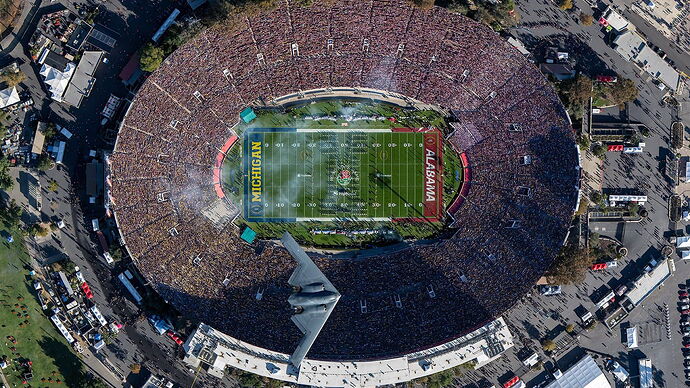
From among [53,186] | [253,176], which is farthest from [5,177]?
[253,176]

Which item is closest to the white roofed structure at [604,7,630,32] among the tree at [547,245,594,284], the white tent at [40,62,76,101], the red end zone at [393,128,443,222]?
the red end zone at [393,128,443,222]

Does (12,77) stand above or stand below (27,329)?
above

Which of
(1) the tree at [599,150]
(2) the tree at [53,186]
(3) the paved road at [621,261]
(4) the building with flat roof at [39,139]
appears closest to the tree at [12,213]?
(2) the tree at [53,186]

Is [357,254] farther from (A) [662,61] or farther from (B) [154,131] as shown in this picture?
(A) [662,61]

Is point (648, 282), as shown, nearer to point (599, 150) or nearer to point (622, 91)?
point (599, 150)

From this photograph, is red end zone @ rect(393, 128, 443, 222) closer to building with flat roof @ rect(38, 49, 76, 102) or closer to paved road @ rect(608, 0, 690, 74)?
paved road @ rect(608, 0, 690, 74)
